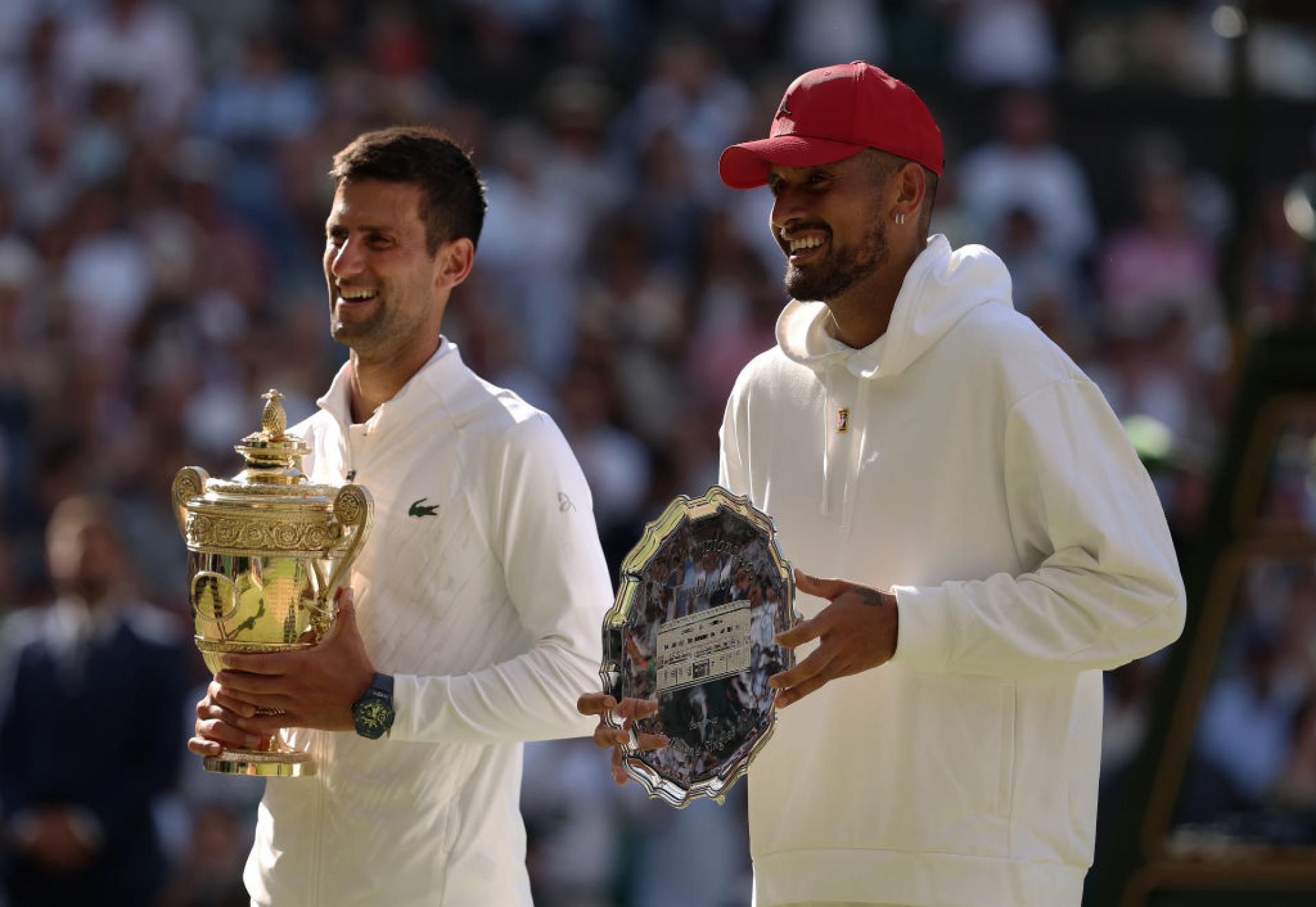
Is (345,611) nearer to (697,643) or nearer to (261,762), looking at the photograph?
(261,762)

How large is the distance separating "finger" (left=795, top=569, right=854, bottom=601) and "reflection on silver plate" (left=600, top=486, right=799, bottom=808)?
6.4 inches

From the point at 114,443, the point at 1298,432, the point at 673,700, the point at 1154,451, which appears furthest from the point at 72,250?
the point at 673,700

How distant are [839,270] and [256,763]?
1.29 m

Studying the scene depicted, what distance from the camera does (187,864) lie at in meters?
8.41

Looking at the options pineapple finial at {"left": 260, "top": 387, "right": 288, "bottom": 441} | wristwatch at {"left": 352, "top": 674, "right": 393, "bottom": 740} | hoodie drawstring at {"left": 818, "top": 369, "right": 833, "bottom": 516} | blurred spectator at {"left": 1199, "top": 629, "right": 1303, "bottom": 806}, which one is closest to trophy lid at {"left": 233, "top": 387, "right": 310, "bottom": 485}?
pineapple finial at {"left": 260, "top": 387, "right": 288, "bottom": 441}

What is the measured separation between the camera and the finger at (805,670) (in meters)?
3.29

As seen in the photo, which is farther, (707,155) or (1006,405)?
(707,155)

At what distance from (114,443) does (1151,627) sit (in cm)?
701

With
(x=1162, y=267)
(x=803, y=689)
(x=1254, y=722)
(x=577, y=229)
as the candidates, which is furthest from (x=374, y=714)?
(x=1162, y=267)

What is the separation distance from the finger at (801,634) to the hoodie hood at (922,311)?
52 centimetres

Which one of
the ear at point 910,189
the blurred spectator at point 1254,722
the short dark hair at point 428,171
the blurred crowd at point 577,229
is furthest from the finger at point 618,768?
the blurred spectator at point 1254,722

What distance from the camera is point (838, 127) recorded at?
3607 millimetres

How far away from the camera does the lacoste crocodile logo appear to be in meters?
4.02

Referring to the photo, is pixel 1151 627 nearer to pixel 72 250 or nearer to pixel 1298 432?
pixel 1298 432
